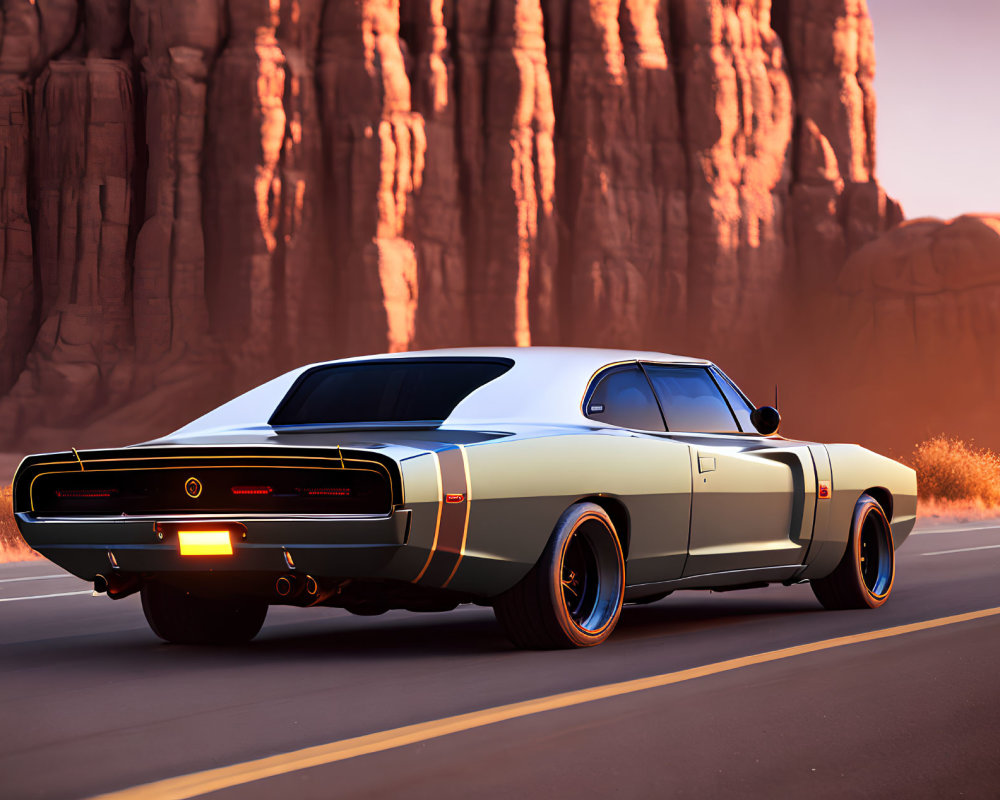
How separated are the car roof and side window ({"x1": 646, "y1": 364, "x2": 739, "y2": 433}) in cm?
13

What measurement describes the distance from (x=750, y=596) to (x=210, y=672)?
5.00 meters

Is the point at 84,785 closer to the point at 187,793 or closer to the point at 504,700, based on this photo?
the point at 187,793

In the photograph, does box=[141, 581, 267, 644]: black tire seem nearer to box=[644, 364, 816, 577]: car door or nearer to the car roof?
the car roof

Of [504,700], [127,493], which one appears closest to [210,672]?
[127,493]

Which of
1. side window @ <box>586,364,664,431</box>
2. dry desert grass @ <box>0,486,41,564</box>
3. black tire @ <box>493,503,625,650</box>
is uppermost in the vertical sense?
side window @ <box>586,364,664,431</box>

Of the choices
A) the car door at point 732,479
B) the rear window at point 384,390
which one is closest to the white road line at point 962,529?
the car door at point 732,479

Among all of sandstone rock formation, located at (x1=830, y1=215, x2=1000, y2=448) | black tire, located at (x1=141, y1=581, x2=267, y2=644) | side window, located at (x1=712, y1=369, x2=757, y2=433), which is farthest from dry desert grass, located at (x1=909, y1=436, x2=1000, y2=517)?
sandstone rock formation, located at (x1=830, y1=215, x2=1000, y2=448)

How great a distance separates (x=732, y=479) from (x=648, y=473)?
81 cm

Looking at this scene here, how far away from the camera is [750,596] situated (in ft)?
35.9

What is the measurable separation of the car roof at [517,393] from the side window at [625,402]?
3.4 inches

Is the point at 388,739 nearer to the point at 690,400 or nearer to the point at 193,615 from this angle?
the point at 193,615

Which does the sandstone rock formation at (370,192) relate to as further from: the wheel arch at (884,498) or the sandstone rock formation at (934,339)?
the wheel arch at (884,498)

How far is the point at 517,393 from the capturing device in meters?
7.79

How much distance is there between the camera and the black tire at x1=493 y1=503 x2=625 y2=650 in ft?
23.7
